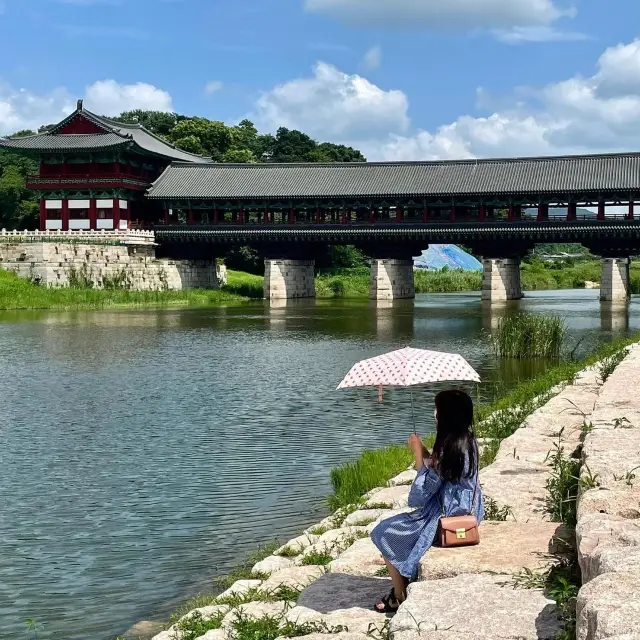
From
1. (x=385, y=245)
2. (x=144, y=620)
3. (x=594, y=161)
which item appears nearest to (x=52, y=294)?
(x=385, y=245)

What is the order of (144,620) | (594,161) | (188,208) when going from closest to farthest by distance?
(144,620)
(594,161)
(188,208)

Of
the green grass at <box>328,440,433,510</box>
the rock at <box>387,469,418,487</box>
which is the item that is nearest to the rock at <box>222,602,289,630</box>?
the green grass at <box>328,440,433,510</box>

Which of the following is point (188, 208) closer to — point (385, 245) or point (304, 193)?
point (304, 193)

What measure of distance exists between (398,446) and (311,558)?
22.1 feet

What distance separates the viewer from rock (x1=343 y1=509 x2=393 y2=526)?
32.2 ft

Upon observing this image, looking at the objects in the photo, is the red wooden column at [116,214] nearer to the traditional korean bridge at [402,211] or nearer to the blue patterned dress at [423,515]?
the traditional korean bridge at [402,211]

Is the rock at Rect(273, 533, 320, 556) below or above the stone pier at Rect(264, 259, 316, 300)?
below

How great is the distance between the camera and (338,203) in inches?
2687

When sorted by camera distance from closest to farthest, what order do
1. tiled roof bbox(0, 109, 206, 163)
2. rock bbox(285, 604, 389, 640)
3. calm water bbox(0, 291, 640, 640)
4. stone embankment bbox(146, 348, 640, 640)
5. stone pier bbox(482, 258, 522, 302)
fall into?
stone embankment bbox(146, 348, 640, 640) < rock bbox(285, 604, 389, 640) < calm water bbox(0, 291, 640, 640) < stone pier bbox(482, 258, 522, 302) < tiled roof bbox(0, 109, 206, 163)

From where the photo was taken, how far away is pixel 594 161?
6488cm

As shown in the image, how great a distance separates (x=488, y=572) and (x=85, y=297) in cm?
5208

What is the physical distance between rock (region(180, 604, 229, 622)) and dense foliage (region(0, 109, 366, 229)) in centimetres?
7532

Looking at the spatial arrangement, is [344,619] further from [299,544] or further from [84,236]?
[84,236]

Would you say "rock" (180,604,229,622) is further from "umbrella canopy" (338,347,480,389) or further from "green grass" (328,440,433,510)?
"green grass" (328,440,433,510)
